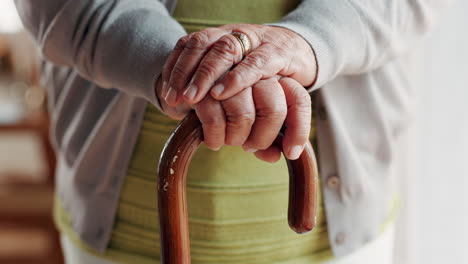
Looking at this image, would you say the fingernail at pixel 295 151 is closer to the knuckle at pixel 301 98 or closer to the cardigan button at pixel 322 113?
the knuckle at pixel 301 98

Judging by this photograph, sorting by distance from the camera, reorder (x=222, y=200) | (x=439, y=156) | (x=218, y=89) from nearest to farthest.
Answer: (x=218, y=89) < (x=222, y=200) < (x=439, y=156)

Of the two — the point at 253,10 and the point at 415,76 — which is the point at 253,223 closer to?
the point at 253,10

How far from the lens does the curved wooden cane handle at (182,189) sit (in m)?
0.43

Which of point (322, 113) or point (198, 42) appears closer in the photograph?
point (198, 42)

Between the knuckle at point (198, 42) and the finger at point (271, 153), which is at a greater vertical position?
the knuckle at point (198, 42)

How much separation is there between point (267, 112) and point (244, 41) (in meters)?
0.07

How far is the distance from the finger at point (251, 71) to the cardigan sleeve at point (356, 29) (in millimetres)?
61

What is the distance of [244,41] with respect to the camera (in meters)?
0.46

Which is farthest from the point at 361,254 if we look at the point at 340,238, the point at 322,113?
the point at 322,113

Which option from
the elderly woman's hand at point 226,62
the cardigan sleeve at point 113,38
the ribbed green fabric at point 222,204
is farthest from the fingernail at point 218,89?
the ribbed green fabric at point 222,204

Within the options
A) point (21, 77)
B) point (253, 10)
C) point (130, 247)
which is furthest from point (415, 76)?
point (21, 77)

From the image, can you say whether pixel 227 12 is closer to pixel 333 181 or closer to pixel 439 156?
pixel 333 181

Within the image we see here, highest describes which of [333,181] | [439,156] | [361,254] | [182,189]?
[182,189]

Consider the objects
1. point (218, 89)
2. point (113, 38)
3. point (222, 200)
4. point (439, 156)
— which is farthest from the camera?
point (439, 156)
